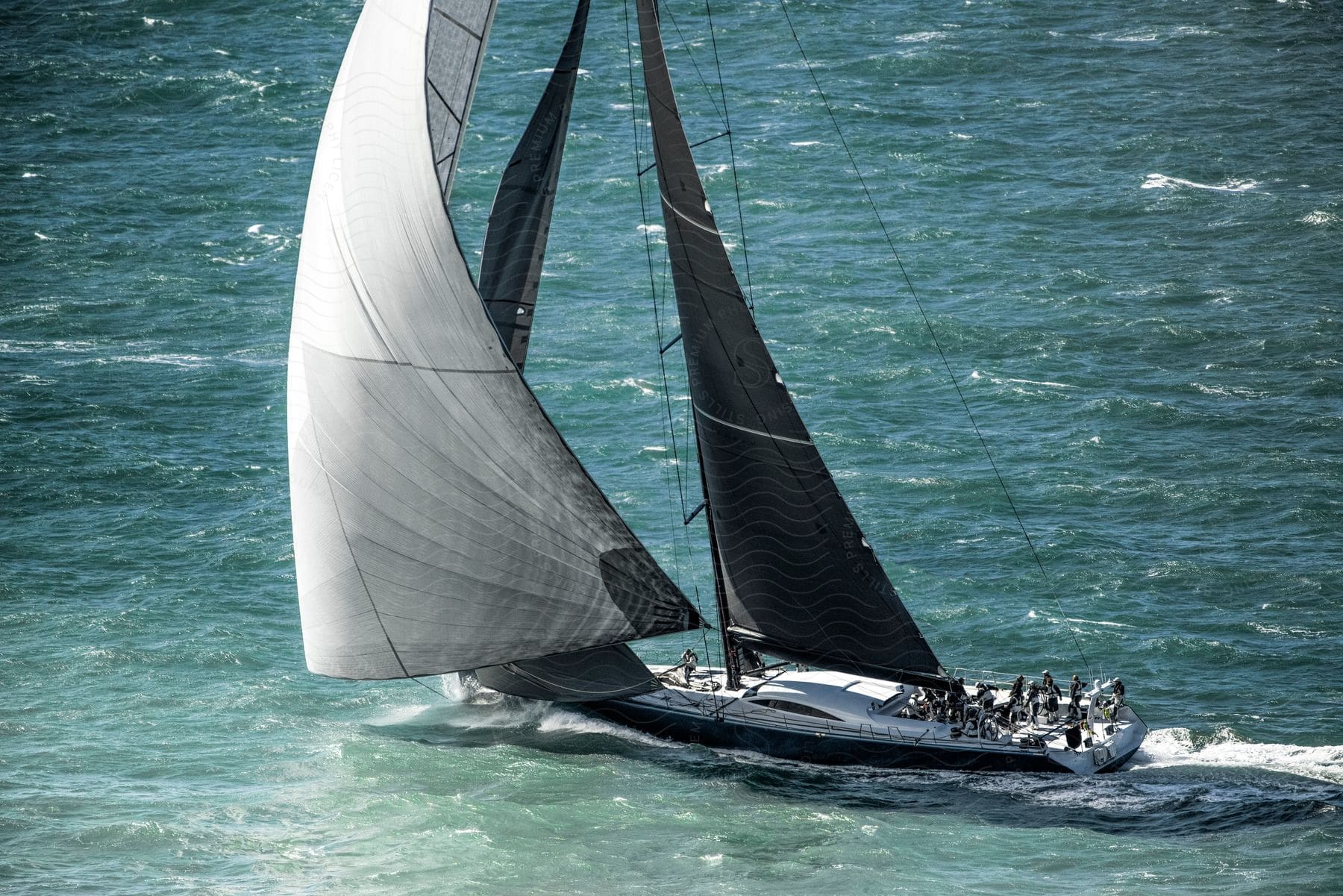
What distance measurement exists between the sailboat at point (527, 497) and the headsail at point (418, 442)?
1.8 inches

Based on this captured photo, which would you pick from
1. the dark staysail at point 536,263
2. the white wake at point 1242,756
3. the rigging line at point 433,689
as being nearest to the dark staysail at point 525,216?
the dark staysail at point 536,263

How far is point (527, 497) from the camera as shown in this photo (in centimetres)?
3094

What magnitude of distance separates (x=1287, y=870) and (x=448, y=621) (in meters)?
16.4

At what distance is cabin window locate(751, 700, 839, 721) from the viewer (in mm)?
34062

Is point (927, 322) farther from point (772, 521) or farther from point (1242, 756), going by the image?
point (1242, 756)

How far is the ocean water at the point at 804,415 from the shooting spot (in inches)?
1237

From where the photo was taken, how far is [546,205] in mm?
34719

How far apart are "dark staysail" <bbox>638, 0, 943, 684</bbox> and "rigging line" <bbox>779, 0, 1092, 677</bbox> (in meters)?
7.77

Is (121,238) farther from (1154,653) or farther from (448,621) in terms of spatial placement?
(1154,653)

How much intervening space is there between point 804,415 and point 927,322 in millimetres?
7503

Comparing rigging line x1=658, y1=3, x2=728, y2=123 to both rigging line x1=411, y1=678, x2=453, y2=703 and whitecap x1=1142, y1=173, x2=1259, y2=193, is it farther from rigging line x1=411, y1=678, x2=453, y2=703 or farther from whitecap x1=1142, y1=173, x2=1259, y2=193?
rigging line x1=411, y1=678, x2=453, y2=703

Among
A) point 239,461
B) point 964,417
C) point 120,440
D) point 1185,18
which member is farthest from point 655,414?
point 1185,18

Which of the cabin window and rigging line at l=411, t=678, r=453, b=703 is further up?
the cabin window

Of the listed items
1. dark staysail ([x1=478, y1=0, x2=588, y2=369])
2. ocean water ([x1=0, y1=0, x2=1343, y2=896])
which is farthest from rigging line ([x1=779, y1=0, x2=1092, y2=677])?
dark staysail ([x1=478, y1=0, x2=588, y2=369])
